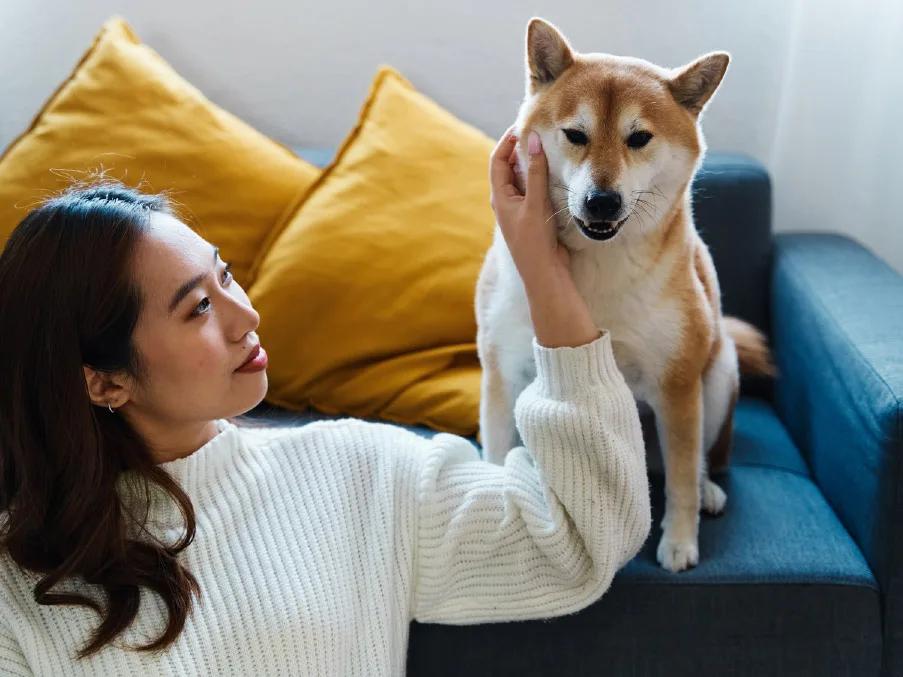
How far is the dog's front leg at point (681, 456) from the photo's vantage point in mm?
1144

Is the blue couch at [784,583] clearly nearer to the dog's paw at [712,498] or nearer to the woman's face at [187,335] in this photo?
the dog's paw at [712,498]

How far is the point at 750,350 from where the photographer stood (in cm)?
150

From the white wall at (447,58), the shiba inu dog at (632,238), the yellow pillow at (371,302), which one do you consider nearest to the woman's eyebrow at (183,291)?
the shiba inu dog at (632,238)

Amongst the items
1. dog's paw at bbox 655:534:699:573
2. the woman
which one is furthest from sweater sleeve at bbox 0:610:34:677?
dog's paw at bbox 655:534:699:573

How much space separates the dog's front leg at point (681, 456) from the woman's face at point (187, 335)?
538 mm

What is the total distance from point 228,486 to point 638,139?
616mm

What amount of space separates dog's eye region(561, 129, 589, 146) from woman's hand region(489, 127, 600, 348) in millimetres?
38

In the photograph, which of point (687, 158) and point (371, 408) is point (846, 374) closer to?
point (687, 158)

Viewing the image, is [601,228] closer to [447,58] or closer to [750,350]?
[750,350]

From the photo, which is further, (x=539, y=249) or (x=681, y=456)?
(x=681, y=456)

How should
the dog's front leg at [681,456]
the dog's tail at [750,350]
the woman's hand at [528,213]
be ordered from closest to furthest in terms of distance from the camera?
the woman's hand at [528,213] < the dog's front leg at [681,456] < the dog's tail at [750,350]

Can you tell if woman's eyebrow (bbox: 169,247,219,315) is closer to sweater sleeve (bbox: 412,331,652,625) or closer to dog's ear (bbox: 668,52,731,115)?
sweater sleeve (bbox: 412,331,652,625)

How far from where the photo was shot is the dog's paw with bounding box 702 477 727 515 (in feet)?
4.11

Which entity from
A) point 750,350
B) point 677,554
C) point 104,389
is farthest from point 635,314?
point 104,389
